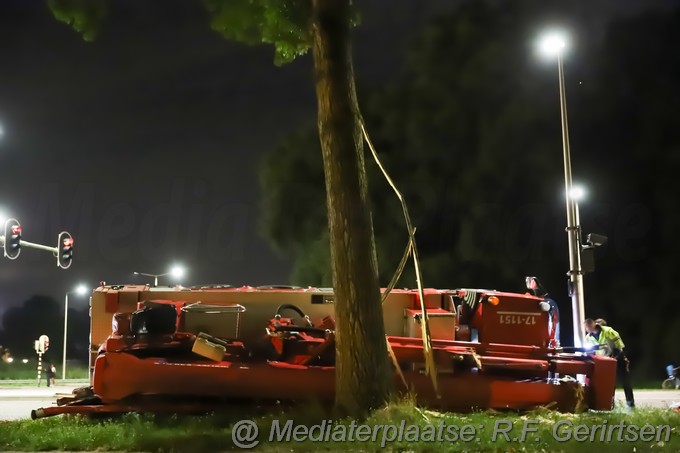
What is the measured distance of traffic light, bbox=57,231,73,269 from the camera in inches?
854

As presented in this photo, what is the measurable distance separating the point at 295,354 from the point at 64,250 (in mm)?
15567

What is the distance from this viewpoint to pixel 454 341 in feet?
29.0

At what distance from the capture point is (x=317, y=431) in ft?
22.8

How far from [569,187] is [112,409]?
33.9 feet

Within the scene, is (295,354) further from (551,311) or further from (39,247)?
(39,247)

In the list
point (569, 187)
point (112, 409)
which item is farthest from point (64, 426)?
point (569, 187)

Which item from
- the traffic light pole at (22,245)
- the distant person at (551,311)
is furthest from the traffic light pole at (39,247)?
the distant person at (551,311)

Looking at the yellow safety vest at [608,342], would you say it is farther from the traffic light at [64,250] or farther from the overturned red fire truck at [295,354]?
the traffic light at [64,250]

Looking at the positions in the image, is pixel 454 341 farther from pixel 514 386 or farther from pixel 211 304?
→ pixel 211 304

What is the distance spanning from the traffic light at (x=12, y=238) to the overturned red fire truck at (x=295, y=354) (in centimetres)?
1203

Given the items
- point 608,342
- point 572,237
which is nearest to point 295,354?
point 608,342

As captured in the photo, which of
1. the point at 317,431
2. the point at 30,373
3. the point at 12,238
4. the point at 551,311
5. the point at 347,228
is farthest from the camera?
the point at 30,373

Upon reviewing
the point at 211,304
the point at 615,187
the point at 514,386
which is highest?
the point at 615,187

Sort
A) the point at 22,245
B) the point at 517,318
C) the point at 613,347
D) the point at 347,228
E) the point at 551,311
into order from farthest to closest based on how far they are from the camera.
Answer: the point at 22,245 → the point at 613,347 → the point at 551,311 → the point at 517,318 → the point at 347,228
